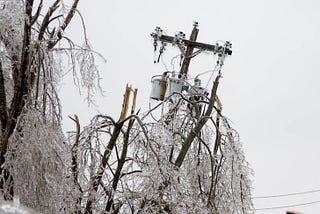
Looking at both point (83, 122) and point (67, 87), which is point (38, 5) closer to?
point (67, 87)

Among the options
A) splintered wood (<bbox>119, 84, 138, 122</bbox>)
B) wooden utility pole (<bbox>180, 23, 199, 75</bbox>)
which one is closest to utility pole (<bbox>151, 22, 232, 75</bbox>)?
wooden utility pole (<bbox>180, 23, 199, 75</bbox>)

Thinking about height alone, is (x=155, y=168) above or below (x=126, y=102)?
below

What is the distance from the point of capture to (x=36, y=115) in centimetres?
160

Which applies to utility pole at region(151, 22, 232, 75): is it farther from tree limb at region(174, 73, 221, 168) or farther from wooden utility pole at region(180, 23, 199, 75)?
tree limb at region(174, 73, 221, 168)

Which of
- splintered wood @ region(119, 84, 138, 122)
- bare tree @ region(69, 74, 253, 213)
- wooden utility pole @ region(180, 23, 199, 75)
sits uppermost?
wooden utility pole @ region(180, 23, 199, 75)

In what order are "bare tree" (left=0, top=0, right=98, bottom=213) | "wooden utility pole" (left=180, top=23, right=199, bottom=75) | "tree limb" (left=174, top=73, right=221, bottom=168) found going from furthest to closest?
"wooden utility pole" (left=180, top=23, right=199, bottom=75) → "tree limb" (left=174, top=73, right=221, bottom=168) → "bare tree" (left=0, top=0, right=98, bottom=213)

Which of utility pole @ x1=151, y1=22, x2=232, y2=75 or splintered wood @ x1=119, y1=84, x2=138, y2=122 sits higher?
Result: utility pole @ x1=151, y1=22, x2=232, y2=75

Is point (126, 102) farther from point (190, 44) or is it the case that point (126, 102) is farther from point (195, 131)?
point (190, 44)

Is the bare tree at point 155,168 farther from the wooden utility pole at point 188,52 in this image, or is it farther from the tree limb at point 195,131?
the wooden utility pole at point 188,52

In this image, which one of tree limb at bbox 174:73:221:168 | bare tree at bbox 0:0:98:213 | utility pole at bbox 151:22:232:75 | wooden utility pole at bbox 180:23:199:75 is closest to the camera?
bare tree at bbox 0:0:98:213

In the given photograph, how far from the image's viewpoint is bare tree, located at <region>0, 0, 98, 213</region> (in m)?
1.56

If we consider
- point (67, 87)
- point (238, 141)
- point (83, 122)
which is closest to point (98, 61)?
point (67, 87)

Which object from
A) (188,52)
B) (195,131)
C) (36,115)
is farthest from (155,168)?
(188,52)

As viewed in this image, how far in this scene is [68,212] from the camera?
5.07ft
